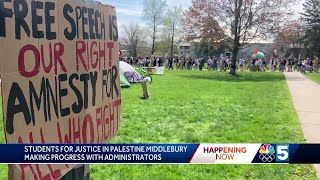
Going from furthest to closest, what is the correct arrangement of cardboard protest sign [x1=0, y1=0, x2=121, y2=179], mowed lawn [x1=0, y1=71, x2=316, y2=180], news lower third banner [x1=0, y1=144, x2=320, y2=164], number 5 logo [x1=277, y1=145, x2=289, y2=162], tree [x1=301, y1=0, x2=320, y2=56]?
1. tree [x1=301, y1=0, x2=320, y2=56]
2. mowed lawn [x1=0, y1=71, x2=316, y2=180]
3. number 5 logo [x1=277, y1=145, x2=289, y2=162]
4. news lower third banner [x1=0, y1=144, x2=320, y2=164]
5. cardboard protest sign [x1=0, y1=0, x2=121, y2=179]

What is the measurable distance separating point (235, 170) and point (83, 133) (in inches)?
128

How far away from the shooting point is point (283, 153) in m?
3.04

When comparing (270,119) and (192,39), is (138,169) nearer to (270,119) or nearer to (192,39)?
(270,119)

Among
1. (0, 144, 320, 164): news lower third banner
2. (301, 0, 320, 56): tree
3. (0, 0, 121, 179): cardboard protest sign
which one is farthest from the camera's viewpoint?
(301, 0, 320, 56): tree

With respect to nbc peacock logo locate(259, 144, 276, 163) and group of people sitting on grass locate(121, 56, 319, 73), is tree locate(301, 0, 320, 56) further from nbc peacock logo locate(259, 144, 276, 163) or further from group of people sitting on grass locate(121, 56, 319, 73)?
nbc peacock logo locate(259, 144, 276, 163)

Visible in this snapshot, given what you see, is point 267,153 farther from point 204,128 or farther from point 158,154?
point 204,128

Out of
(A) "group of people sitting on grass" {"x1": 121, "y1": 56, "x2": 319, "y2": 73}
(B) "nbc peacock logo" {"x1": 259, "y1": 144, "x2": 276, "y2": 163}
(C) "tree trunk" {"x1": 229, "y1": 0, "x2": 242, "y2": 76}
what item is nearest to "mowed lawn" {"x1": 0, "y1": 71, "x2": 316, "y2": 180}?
(B) "nbc peacock logo" {"x1": 259, "y1": 144, "x2": 276, "y2": 163}

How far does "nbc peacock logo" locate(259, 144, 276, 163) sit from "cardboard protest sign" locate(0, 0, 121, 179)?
1193mm

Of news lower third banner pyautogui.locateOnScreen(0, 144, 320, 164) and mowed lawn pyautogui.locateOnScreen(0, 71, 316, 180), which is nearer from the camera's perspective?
news lower third banner pyautogui.locateOnScreen(0, 144, 320, 164)

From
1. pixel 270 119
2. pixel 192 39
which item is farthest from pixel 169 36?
pixel 270 119

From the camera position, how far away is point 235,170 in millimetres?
5691

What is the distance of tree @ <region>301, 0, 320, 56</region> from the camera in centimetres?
7650

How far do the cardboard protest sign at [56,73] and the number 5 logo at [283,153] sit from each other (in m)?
1.31

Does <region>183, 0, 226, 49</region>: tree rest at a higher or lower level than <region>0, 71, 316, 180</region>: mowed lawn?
higher
